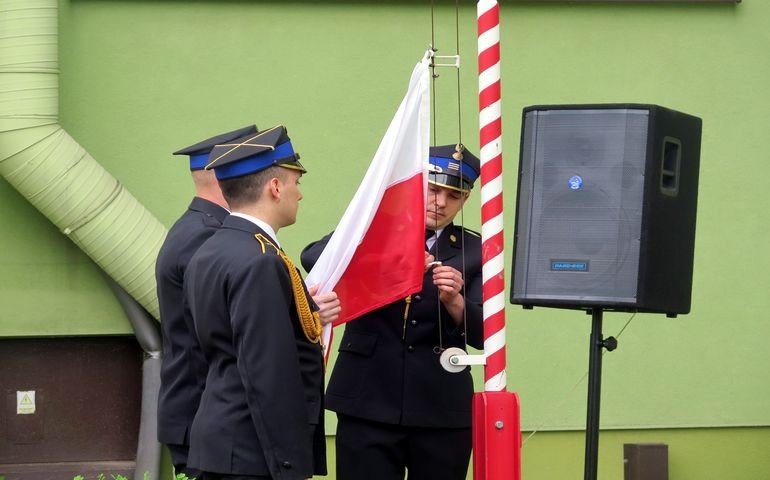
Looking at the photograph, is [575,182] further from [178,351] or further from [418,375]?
[178,351]

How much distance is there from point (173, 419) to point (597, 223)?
160 centimetres

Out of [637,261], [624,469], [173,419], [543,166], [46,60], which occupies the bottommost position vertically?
[624,469]

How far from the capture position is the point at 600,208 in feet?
16.0

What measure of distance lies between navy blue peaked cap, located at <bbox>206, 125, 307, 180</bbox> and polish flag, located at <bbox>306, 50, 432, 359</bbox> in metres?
0.69

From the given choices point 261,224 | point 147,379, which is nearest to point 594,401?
point 261,224

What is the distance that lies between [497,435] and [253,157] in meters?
1.27

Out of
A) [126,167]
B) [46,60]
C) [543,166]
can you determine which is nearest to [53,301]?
[126,167]

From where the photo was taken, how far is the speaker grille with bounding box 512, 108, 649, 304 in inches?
191

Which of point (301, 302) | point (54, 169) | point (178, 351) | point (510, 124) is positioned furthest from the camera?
point (510, 124)

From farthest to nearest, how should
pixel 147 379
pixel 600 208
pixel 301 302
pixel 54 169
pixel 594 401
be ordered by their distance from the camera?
pixel 147 379
pixel 54 169
pixel 594 401
pixel 600 208
pixel 301 302

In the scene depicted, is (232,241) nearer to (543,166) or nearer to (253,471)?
(253,471)

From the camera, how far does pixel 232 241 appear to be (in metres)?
4.03

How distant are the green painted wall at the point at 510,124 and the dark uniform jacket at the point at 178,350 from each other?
7.00 ft

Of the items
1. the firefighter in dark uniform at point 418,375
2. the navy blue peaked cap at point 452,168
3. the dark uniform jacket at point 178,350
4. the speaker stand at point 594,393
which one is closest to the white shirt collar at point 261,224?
the dark uniform jacket at point 178,350
